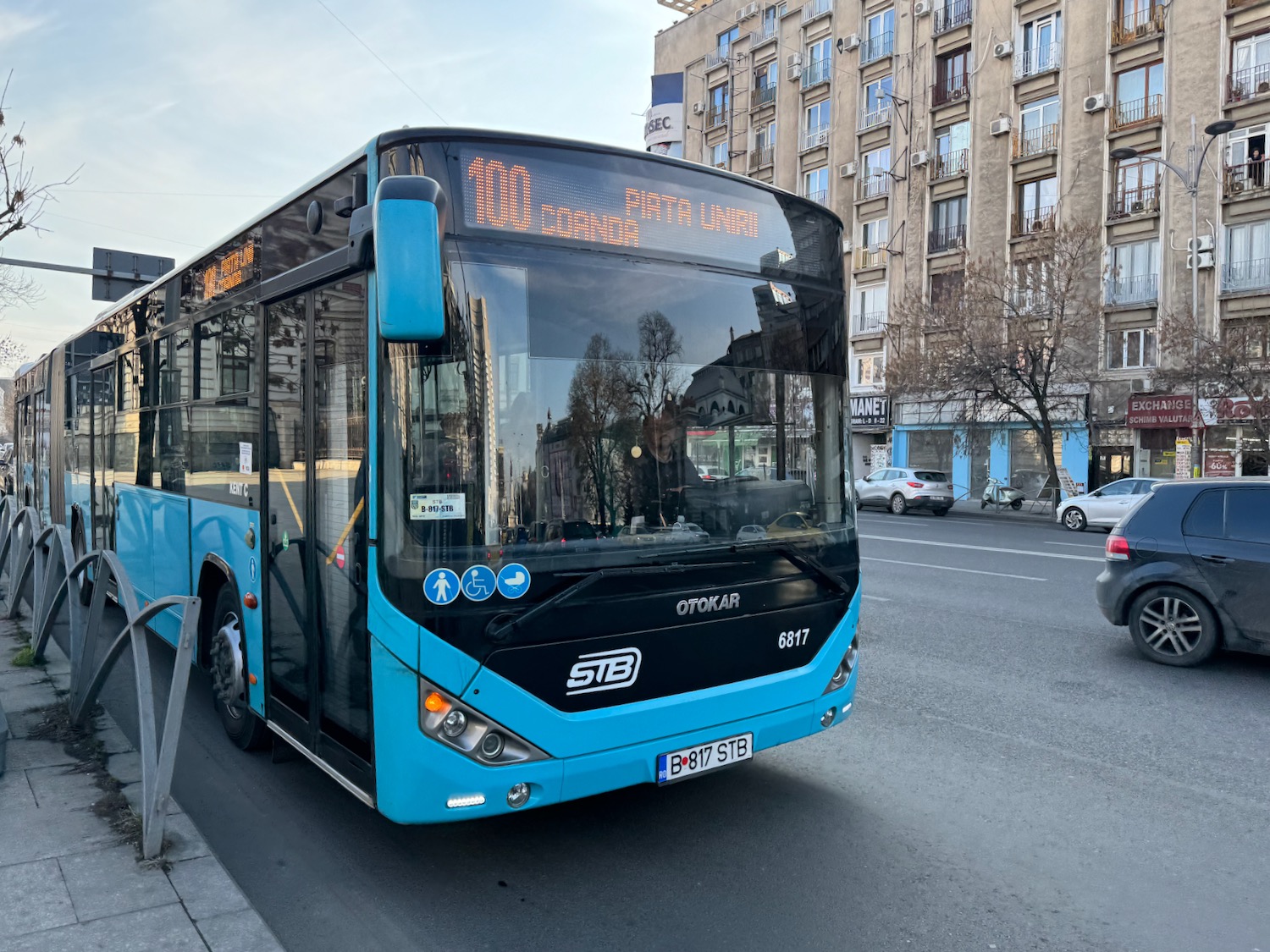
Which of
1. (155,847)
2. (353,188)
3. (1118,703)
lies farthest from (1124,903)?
(353,188)

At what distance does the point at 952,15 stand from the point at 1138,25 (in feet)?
26.3

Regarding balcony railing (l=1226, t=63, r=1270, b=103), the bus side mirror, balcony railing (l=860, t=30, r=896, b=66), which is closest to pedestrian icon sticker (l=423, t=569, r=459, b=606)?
the bus side mirror

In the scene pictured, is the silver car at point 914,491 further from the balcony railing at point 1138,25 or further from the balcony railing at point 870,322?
the balcony railing at point 1138,25

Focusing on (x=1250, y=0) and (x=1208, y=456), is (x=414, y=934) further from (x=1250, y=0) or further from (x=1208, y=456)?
(x=1250, y=0)

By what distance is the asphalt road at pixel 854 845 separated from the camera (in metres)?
3.61

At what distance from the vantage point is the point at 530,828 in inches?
177

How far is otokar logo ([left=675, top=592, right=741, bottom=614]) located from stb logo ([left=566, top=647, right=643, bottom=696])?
0.28m

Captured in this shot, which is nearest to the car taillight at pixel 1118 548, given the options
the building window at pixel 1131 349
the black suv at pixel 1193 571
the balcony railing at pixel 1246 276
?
the black suv at pixel 1193 571

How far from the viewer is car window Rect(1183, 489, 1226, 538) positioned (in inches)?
303

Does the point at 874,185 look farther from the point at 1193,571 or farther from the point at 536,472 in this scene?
the point at 536,472

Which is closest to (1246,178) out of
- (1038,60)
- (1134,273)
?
(1134,273)

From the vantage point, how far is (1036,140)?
3447cm

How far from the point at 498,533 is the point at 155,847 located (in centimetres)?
200

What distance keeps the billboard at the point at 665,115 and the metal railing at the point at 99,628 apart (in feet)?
102
